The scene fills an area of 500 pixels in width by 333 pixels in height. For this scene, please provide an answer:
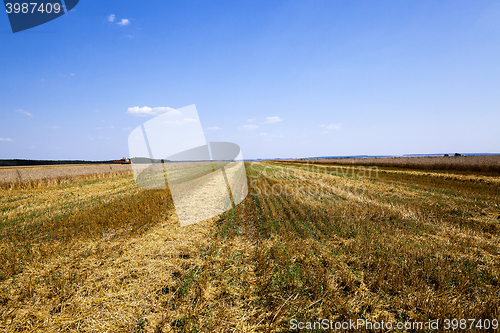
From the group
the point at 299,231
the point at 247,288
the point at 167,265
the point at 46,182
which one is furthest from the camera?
the point at 46,182

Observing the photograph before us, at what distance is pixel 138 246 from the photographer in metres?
6.15

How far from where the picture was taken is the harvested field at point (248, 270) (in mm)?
3350

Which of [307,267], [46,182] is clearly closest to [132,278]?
[307,267]

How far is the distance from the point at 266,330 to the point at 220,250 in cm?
284

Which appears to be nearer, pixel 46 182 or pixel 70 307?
pixel 70 307

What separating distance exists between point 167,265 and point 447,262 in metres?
6.76

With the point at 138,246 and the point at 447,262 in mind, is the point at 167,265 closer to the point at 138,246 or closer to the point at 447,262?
the point at 138,246

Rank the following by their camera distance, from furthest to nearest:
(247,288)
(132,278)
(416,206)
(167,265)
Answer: (416,206) → (167,265) → (132,278) → (247,288)

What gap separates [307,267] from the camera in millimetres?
4613

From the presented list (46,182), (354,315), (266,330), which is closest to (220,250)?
(266,330)

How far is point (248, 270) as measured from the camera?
15.5 ft

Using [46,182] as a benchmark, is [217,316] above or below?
below

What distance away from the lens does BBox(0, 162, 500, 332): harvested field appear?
3350 millimetres

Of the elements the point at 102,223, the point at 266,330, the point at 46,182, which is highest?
the point at 46,182
